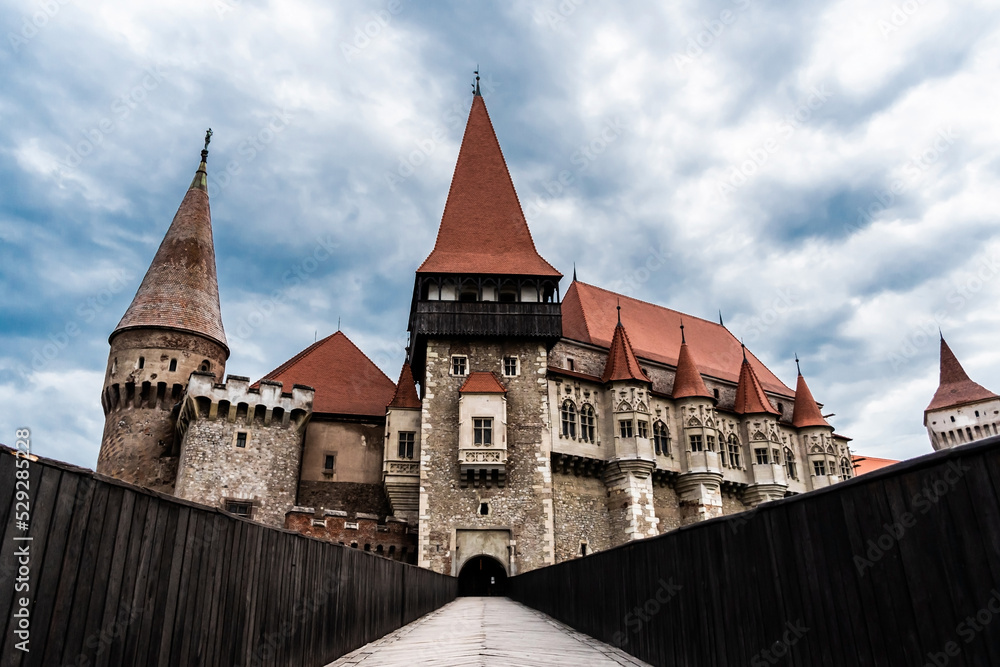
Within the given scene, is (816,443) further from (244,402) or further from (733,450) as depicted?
(244,402)

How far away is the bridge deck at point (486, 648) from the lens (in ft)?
19.5

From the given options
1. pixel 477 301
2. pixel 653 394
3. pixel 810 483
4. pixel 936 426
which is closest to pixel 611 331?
pixel 653 394

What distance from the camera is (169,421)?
25.2 meters

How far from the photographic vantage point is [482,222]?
95.2ft

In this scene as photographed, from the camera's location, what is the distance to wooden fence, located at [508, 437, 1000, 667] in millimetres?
2529

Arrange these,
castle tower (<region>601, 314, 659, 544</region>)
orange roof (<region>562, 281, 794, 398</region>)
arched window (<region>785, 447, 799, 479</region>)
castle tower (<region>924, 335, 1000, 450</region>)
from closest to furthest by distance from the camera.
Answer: castle tower (<region>601, 314, 659, 544</region>) < orange roof (<region>562, 281, 794, 398</region>) < arched window (<region>785, 447, 799, 479</region>) < castle tower (<region>924, 335, 1000, 450</region>)

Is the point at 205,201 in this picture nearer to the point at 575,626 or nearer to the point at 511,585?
the point at 511,585

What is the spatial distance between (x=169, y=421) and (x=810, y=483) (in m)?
30.8

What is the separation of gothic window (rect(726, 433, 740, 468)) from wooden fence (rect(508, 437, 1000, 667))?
27.0 meters

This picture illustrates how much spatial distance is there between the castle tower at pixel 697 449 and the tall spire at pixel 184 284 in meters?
20.9
